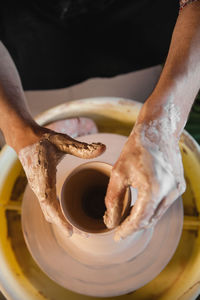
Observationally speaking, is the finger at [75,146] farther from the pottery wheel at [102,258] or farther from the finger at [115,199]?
the pottery wheel at [102,258]

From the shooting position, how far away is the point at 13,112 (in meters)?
0.90

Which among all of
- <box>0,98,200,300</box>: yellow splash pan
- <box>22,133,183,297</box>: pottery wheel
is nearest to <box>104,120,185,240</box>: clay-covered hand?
<box>22,133,183,297</box>: pottery wheel

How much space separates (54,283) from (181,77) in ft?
2.81

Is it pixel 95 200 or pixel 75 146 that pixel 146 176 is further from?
pixel 95 200

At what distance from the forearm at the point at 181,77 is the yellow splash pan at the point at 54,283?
14.5 inches

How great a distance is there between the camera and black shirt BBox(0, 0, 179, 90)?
120 cm

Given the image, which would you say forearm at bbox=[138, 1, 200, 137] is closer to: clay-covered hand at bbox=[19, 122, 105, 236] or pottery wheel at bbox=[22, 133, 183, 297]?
clay-covered hand at bbox=[19, 122, 105, 236]

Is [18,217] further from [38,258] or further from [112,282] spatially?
[112,282]

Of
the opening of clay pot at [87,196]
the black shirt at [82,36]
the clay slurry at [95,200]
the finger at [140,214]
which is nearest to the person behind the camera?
the finger at [140,214]

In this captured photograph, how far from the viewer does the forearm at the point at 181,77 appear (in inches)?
30.8

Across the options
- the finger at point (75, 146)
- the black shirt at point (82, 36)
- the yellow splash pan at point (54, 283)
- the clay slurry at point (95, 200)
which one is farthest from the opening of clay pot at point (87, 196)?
the black shirt at point (82, 36)

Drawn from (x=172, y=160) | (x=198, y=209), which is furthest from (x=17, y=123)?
(x=198, y=209)

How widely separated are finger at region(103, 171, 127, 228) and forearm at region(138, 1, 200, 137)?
0.17m

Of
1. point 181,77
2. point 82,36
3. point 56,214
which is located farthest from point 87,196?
point 82,36
